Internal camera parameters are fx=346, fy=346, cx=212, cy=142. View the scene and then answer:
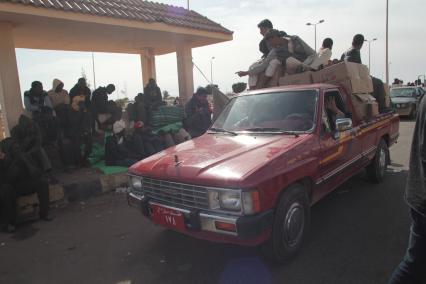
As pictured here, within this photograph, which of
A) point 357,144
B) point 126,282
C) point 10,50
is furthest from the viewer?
point 10,50

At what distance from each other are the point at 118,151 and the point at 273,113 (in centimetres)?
412

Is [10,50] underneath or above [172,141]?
above

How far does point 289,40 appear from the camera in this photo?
6.22 m

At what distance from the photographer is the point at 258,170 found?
9.91 ft

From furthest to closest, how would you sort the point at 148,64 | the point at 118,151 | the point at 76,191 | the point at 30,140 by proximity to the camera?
the point at 148,64
the point at 118,151
the point at 76,191
the point at 30,140

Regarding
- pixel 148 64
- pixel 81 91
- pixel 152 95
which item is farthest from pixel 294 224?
pixel 148 64

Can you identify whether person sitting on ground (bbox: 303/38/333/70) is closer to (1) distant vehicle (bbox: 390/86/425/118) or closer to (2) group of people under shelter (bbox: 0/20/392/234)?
(2) group of people under shelter (bbox: 0/20/392/234)

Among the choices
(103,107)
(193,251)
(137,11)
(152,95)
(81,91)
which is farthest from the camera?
(152,95)

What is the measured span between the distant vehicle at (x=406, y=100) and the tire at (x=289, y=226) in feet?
47.2

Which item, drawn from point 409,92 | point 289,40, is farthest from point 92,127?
point 409,92

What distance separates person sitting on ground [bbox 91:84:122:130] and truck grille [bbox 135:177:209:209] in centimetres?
505

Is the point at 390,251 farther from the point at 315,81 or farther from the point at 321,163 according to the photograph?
the point at 315,81

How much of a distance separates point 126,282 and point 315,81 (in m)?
3.86

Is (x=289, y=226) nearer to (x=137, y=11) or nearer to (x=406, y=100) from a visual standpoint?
(x=137, y=11)
